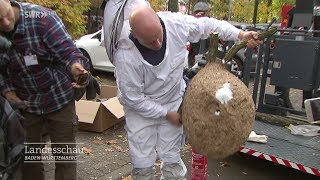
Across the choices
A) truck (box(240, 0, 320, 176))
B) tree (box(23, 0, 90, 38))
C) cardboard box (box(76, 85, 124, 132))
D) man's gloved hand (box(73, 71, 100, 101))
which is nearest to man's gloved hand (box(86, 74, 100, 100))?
man's gloved hand (box(73, 71, 100, 101))

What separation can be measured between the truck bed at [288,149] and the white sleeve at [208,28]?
1.67 meters

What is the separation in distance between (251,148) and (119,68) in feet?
6.90

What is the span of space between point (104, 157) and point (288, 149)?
210 centimetres

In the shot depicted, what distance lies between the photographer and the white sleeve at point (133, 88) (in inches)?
99.2

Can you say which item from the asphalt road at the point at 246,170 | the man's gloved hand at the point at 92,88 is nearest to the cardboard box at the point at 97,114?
the asphalt road at the point at 246,170

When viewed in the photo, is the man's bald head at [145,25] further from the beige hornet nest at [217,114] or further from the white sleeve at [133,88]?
the beige hornet nest at [217,114]

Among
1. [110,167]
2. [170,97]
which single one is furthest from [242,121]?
[110,167]

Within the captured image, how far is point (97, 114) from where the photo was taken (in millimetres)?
5293

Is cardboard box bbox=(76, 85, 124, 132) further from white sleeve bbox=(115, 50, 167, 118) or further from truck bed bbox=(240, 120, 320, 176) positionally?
white sleeve bbox=(115, 50, 167, 118)

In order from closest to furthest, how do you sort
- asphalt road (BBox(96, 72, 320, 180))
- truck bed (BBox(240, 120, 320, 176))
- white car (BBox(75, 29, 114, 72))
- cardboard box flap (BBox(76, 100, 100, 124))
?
truck bed (BBox(240, 120, 320, 176)) < asphalt road (BBox(96, 72, 320, 180)) < cardboard box flap (BBox(76, 100, 100, 124)) < white car (BBox(75, 29, 114, 72))

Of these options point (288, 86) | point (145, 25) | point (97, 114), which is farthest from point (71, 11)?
point (145, 25)

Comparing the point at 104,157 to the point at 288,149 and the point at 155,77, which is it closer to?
the point at 288,149

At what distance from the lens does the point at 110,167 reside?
4410 millimetres

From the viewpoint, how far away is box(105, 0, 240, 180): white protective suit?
100 inches
